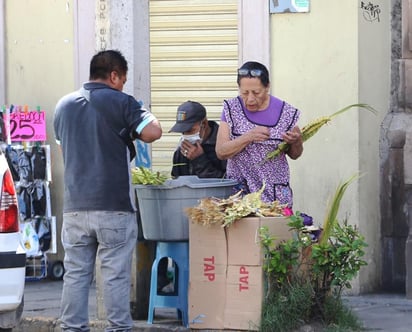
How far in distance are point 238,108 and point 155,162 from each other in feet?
9.26

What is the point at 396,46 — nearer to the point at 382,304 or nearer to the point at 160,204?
the point at 382,304

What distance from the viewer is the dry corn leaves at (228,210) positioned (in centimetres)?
718

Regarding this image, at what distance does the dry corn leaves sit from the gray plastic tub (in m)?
0.16

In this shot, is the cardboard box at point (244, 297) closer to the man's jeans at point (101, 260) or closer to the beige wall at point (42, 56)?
the man's jeans at point (101, 260)

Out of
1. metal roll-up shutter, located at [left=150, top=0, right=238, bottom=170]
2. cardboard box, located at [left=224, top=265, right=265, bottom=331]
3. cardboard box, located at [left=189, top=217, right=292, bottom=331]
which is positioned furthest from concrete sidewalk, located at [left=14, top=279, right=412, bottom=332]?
metal roll-up shutter, located at [left=150, top=0, right=238, bottom=170]

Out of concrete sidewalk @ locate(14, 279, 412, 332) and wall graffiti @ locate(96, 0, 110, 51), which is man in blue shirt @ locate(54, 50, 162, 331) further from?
wall graffiti @ locate(96, 0, 110, 51)

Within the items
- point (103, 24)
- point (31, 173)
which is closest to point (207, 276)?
point (103, 24)

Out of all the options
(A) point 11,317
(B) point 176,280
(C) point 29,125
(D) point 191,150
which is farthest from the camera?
(C) point 29,125

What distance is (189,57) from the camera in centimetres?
1016

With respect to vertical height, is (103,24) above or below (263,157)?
above

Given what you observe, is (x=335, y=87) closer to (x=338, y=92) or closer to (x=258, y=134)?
(x=338, y=92)

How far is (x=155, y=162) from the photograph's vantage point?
10.3 metres

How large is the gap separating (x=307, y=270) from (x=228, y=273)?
524mm

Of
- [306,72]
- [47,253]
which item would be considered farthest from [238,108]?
[47,253]
